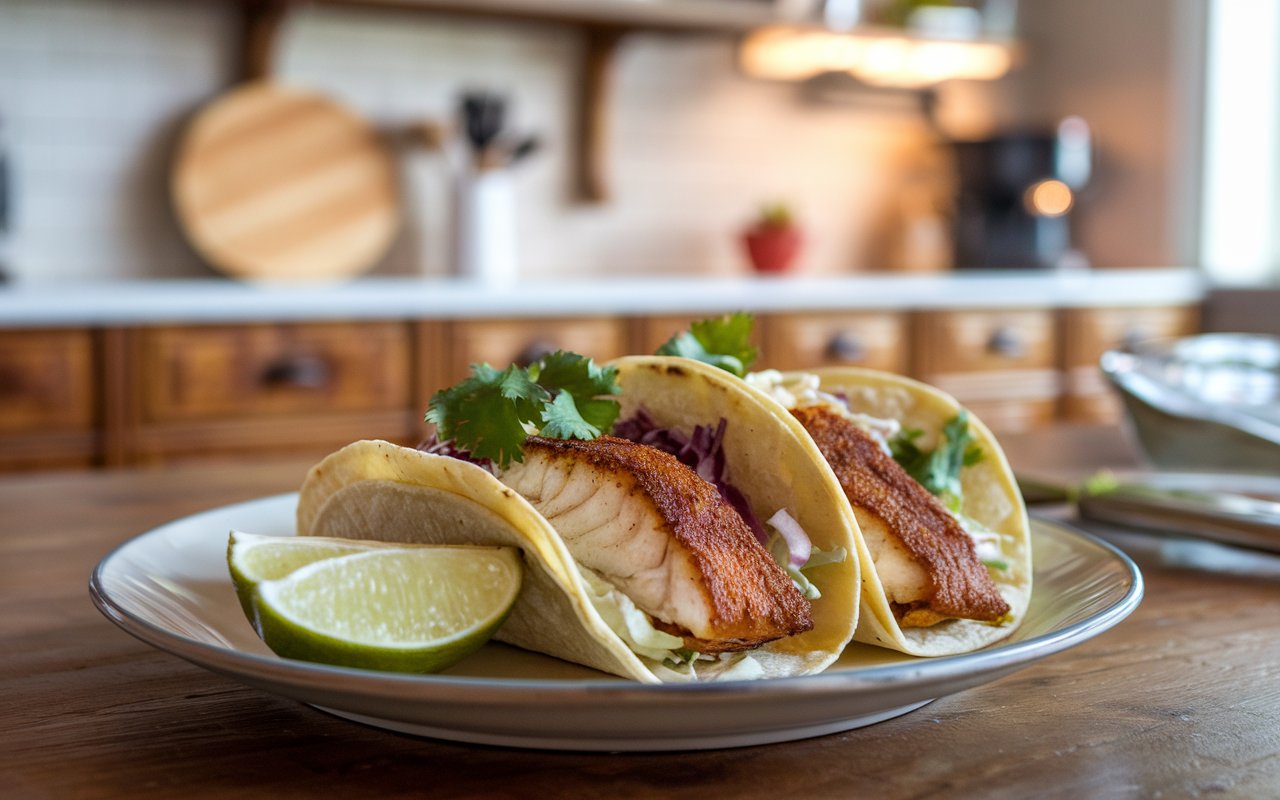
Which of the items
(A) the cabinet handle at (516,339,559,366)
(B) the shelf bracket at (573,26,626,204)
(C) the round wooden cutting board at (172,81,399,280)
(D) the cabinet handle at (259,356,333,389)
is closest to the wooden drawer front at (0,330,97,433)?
(D) the cabinet handle at (259,356,333,389)

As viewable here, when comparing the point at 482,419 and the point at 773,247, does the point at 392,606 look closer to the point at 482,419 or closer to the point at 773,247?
the point at 482,419

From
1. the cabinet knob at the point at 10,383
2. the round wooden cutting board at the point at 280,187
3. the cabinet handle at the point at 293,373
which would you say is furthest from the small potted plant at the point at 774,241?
the cabinet knob at the point at 10,383

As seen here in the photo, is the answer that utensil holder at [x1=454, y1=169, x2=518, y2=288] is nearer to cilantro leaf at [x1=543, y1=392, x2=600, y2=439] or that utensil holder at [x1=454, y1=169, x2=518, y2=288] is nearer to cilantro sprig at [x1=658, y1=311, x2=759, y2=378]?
cilantro sprig at [x1=658, y1=311, x2=759, y2=378]

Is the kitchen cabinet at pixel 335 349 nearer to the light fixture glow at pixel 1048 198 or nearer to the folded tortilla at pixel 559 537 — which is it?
the light fixture glow at pixel 1048 198

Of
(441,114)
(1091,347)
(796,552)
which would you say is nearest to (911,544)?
(796,552)

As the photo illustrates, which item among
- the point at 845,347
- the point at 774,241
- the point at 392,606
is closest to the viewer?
the point at 392,606

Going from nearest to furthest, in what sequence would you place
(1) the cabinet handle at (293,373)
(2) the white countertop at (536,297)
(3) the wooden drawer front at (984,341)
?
(2) the white countertop at (536,297)
(1) the cabinet handle at (293,373)
(3) the wooden drawer front at (984,341)
